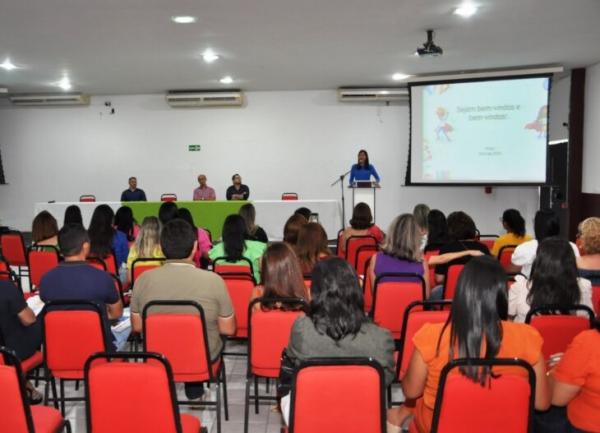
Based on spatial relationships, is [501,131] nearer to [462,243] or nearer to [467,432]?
[462,243]

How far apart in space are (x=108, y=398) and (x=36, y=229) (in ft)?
11.8

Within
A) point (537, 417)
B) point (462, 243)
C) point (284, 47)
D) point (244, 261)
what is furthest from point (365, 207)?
point (537, 417)

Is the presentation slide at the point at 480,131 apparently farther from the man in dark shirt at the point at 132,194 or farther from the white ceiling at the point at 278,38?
the man in dark shirt at the point at 132,194

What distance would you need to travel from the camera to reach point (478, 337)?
69.2 inches

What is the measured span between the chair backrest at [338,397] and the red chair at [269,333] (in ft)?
2.78

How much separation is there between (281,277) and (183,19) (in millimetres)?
3966

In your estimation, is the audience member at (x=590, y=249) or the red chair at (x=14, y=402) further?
the audience member at (x=590, y=249)

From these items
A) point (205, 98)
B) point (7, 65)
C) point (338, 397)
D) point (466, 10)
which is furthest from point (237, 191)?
point (338, 397)

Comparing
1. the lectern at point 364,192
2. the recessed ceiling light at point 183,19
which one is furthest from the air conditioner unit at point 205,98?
the recessed ceiling light at point 183,19

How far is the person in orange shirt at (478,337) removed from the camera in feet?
5.79

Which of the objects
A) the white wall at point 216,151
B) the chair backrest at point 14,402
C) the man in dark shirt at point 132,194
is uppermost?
the white wall at point 216,151

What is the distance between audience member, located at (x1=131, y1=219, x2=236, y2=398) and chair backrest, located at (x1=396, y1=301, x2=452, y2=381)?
92 cm

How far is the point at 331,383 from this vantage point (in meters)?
1.73

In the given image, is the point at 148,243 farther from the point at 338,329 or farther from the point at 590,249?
the point at 590,249
